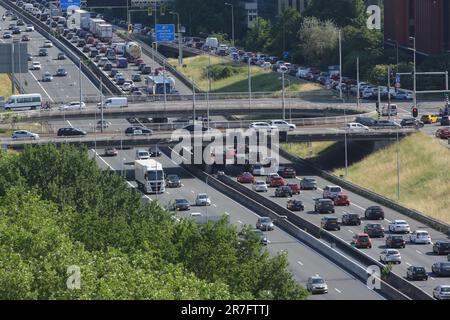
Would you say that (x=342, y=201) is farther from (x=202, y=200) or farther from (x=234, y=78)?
(x=234, y=78)

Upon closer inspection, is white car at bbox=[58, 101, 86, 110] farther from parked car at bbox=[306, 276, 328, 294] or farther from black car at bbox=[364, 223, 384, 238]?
parked car at bbox=[306, 276, 328, 294]

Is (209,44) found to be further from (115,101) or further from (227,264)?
(227,264)

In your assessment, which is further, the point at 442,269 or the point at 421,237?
the point at 421,237

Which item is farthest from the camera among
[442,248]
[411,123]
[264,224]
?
[411,123]

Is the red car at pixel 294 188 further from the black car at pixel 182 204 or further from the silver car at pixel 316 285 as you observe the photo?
the silver car at pixel 316 285

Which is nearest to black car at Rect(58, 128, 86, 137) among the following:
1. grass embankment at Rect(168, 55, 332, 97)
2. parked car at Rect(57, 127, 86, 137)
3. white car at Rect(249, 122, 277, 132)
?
parked car at Rect(57, 127, 86, 137)

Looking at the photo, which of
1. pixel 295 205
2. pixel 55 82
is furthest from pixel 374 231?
pixel 55 82
